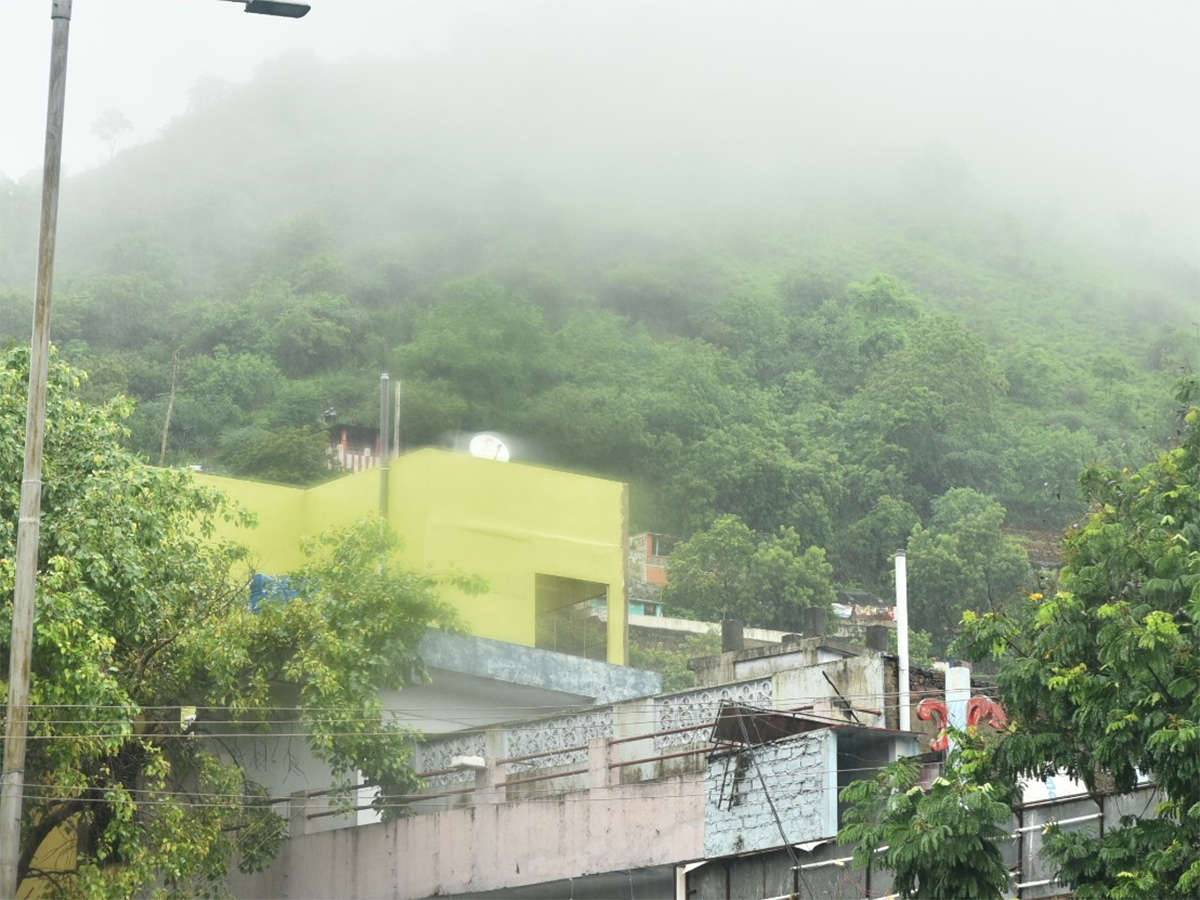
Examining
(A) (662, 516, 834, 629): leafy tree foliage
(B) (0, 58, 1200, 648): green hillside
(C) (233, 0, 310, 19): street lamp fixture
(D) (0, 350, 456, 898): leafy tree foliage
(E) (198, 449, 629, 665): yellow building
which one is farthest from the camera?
(B) (0, 58, 1200, 648): green hillside

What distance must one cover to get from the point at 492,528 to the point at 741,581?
106 ft

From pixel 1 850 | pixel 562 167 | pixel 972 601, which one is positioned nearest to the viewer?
pixel 1 850

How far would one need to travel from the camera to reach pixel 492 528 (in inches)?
1196

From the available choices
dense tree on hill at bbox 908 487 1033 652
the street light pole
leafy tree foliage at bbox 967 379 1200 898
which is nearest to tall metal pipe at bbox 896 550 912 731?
leafy tree foliage at bbox 967 379 1200 898

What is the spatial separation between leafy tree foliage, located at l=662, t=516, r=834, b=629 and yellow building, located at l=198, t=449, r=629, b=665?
91.0 ft

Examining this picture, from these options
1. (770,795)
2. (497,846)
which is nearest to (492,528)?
(497,846)

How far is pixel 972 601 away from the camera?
61.0m

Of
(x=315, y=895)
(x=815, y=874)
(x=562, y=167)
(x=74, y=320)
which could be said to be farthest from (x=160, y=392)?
(x=562, y=167)

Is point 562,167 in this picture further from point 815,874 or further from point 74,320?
point 815,874

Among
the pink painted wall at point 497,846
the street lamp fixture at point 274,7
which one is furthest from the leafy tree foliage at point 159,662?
the street lamp fixture at point 274,7

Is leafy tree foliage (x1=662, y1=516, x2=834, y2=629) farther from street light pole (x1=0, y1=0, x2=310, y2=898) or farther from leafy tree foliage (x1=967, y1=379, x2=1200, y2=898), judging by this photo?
street light pole (x1=0, y1=0, x2=310, y2=898)

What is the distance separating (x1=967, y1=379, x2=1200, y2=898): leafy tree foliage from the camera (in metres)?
12.8

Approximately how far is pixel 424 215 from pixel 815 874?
12041 cm

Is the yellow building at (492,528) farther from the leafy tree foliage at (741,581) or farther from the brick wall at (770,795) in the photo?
the leafy tree foliage at (741,581)
